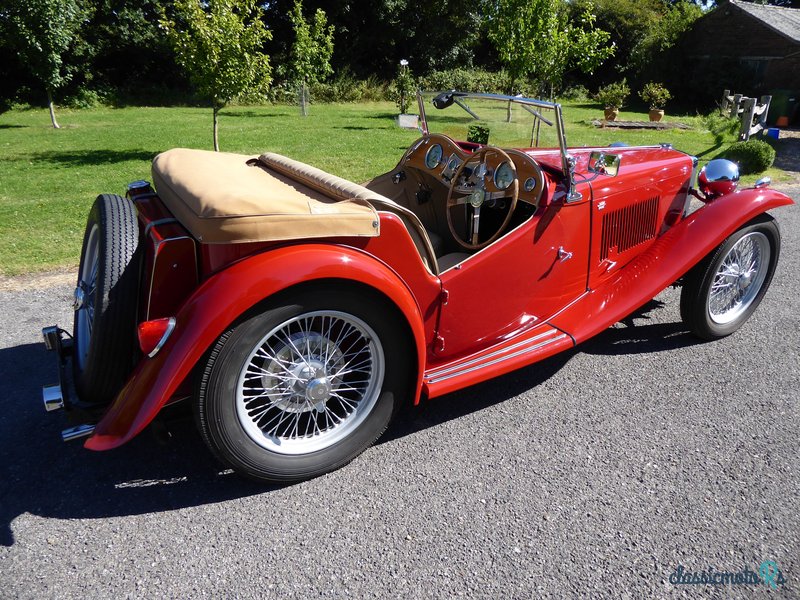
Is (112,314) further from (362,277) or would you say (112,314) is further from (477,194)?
(477,194)

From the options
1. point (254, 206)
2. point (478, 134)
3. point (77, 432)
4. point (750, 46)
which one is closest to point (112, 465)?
point (77, 432)

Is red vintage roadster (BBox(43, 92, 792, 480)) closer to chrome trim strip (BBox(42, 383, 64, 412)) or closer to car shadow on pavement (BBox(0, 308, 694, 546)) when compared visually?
chrome trim strip (BBox(42, 383, 64, 412))

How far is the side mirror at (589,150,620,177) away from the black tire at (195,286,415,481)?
60.2 inches

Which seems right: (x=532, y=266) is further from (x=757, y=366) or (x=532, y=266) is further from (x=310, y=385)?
(x=757, y=366)

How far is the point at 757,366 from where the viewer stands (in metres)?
3.60

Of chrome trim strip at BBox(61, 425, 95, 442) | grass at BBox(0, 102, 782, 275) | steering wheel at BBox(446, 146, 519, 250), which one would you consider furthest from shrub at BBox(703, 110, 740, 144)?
chrome trim strip at BBox(61, 425, 95, 442)

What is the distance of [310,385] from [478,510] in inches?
36.0

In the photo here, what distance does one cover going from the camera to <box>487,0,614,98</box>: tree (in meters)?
13.6

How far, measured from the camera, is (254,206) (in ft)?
7.27

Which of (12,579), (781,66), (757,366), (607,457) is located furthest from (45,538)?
(781,66)

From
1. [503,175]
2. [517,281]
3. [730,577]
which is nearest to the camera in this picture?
[730,577]

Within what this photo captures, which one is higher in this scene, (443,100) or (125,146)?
(443,100)

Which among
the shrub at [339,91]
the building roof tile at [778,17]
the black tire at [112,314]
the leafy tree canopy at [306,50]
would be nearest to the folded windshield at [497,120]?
the black tire at [112,314]

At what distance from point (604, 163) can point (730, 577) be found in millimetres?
2117
